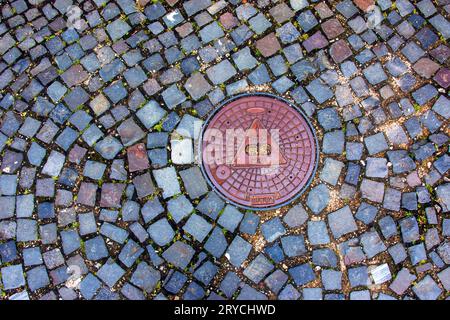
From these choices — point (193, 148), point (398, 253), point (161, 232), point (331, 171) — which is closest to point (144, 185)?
point (161, 232)

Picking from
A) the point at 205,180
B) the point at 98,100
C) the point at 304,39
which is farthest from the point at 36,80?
the point at 304,39

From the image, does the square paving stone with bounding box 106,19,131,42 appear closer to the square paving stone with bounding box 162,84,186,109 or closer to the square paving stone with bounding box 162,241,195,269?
the square paving stone with bounding box 162,84,186,109

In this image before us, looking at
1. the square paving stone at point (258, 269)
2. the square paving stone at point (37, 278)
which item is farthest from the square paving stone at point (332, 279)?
the square paving stone at point (37, 278)

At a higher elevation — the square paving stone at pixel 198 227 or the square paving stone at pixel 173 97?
the square paving stone at pixel 173 97

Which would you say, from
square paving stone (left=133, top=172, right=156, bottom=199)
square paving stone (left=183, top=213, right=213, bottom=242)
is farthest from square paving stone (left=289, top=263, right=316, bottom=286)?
square paving stone (left=133, top=172, right=156, bottom=199)

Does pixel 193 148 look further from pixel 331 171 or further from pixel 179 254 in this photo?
pixel 331 171

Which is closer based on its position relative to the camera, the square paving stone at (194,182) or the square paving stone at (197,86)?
the square paving stone at (194,182)

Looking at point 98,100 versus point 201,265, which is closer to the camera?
point 201,265

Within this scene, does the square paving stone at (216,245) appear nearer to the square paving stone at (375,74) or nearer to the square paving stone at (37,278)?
the square paving stone at (37,278)
